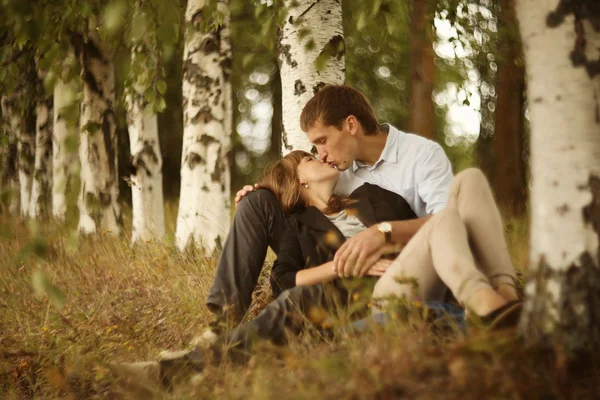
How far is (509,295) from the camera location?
2809 mm

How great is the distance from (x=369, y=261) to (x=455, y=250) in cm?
62

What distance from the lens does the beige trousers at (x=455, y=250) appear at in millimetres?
2736

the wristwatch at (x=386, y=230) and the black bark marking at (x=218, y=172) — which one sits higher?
the black bark marking at (x=218, y=172)

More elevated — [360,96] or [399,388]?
[360,96]

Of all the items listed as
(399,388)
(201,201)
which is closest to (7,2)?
(399,388)

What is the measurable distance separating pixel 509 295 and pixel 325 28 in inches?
91.0

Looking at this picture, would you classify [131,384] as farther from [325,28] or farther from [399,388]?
[325,28]

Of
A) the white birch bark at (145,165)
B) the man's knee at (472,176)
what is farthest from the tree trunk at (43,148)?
the man's knee at (472,176)

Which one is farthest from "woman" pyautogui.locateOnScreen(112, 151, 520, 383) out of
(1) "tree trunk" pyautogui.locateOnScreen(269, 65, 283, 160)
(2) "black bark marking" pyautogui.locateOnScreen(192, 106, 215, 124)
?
(1) "tree trunk" pyautogui.locateOnScreen(269, 65, 283, 160)

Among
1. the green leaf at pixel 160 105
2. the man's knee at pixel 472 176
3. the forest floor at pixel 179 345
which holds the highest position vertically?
the green leaf at pixel 160 105

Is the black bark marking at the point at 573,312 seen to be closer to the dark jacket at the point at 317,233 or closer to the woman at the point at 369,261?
the woman at the point at 369,261

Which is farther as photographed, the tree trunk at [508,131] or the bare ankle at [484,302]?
the tree trunk at [508,131]

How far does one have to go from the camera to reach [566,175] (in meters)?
2.17

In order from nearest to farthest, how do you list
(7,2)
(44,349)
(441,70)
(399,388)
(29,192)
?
(7,2) < (399,388) < (44,349) < (441,70) < (29,192)
